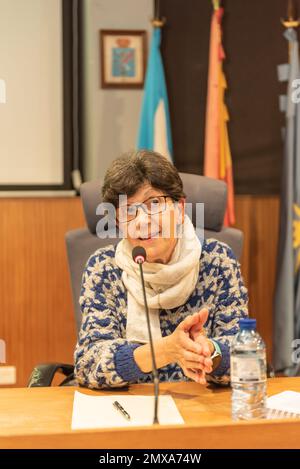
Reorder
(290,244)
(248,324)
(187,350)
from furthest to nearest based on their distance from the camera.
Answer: (290,244) < (187,350) < (248,324)

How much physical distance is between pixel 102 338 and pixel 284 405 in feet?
1.59

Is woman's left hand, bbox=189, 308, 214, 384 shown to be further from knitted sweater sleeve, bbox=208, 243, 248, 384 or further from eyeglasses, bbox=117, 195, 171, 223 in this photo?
eyeglasses, bbox=117, 195, 171, 223

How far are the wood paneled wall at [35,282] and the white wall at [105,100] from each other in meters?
0.32

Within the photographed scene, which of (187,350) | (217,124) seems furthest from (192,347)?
(217,124)

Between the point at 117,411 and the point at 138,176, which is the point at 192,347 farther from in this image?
the point at 138,176

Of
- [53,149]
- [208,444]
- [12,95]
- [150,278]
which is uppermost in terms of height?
[12,95]

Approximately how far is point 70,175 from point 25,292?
0.63 meters

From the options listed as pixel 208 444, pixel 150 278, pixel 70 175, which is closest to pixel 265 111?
pixel 70 175

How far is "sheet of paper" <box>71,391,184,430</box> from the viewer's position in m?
1.24

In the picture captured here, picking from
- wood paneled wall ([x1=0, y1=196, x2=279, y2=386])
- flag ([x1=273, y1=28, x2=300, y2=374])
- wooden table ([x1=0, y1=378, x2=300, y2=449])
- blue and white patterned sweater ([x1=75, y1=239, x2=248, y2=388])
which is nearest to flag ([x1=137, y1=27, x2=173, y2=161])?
wood paneled wall ([x1=0, y1=196, x2=279, y2=386])

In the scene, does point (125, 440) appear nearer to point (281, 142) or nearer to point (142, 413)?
point (142, 413)

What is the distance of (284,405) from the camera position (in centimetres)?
135

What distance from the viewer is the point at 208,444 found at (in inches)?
43.6

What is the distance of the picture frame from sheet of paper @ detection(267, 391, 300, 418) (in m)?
2.22
